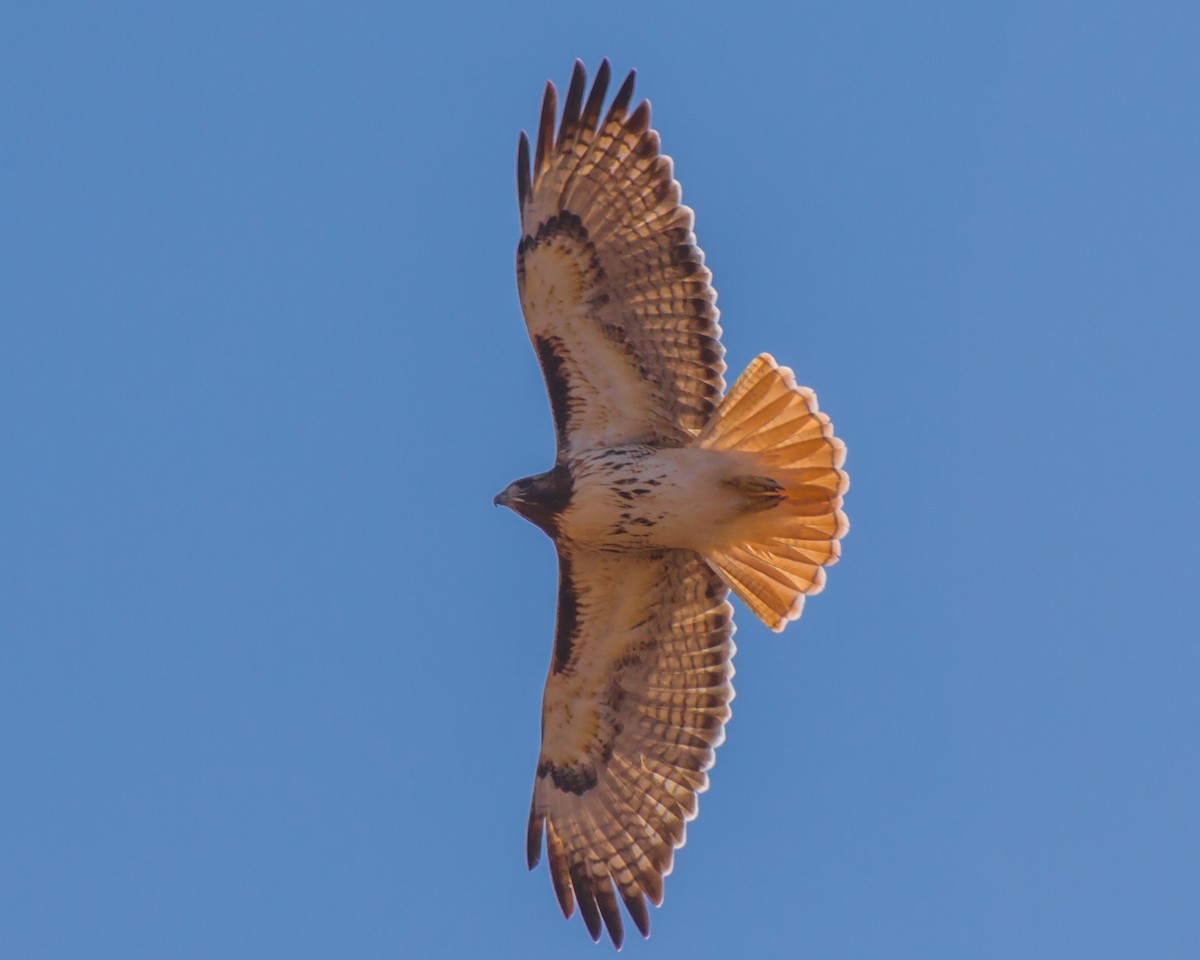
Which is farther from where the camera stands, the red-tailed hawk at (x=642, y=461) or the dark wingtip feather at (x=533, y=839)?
the dark wingtip feather at (x=533, y=839)

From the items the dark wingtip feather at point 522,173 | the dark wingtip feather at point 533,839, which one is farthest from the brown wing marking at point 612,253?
the dark wingtip feather at point 533,839

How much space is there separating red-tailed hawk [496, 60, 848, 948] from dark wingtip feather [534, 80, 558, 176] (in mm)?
10

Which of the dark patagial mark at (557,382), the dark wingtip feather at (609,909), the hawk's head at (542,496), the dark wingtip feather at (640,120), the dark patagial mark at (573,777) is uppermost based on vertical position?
the dark wingtip feather at (640,120)

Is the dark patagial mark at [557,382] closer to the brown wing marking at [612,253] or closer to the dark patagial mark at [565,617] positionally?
the brown wing marking at [612,253]

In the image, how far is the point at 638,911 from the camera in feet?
33.4

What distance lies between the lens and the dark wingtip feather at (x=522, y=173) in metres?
9.57

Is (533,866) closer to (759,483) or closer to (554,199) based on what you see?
(759,483)

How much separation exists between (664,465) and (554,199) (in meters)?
1.47

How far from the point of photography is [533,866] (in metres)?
10.3

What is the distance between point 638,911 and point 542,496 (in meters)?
2.36

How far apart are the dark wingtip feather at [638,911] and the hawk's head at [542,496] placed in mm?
2089

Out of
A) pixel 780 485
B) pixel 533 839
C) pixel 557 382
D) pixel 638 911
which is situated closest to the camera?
pixel 780 485

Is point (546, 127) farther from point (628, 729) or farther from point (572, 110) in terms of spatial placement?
point (628, 729)

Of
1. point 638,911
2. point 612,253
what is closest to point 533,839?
point 638,911
